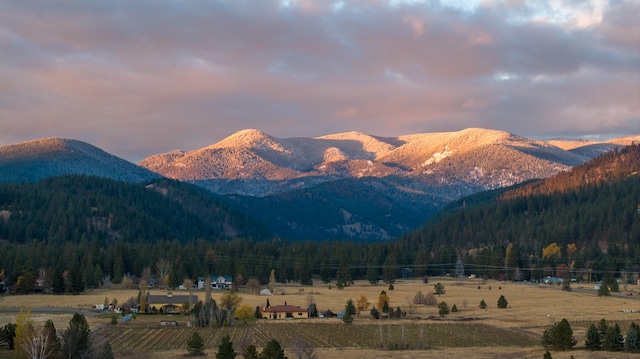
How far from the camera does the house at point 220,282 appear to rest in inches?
6737

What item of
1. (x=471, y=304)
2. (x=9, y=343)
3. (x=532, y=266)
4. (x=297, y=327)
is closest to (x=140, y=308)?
(x=297, y=327)

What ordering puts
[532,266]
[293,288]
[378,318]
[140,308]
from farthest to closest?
[532,266] < [293,288] < [140,308] < [378,318]

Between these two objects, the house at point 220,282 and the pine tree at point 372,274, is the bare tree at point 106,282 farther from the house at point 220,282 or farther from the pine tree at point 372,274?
the pine tree at point 372,274

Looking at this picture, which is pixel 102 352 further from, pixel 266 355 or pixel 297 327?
pixel 297 327

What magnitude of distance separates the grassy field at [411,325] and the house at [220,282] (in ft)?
68.8

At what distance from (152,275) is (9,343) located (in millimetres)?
Result: 104381

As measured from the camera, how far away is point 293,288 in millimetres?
167000

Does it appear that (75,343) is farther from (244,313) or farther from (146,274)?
(146,274)

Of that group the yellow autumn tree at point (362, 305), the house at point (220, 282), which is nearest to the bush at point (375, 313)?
the yellow autumn tree at point (362, 305)

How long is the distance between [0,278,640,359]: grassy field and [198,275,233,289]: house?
68.8ft

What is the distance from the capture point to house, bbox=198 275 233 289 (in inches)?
6737

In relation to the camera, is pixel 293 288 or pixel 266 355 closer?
pixel 266 355

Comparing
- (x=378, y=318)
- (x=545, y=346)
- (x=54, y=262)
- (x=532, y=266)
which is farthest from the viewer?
(x=532, y=266)

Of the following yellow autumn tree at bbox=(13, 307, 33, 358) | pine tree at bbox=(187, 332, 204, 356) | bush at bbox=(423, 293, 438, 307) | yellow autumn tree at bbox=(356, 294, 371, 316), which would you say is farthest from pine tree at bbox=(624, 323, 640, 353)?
yellow autumn tree at bbox=(13, 307, 33, 358)
